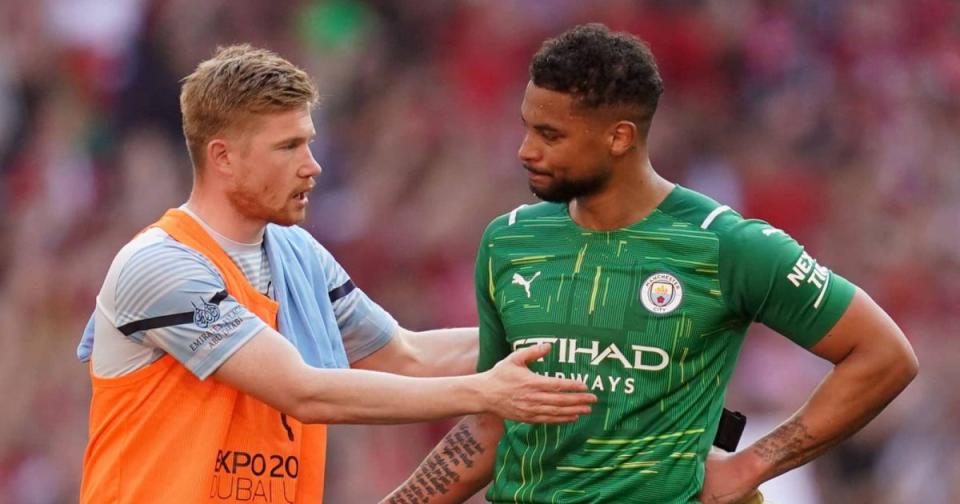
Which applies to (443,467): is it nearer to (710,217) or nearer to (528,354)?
(528,354)

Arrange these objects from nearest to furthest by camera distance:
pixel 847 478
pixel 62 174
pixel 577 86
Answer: pixel 577 86 → pixel 847 478 → pixel 62 174

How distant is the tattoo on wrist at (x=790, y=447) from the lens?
4523 millimetres

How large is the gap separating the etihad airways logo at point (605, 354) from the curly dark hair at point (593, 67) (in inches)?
24.7

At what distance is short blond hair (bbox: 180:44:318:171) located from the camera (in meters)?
4.75

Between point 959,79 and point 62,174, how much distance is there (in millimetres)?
4992

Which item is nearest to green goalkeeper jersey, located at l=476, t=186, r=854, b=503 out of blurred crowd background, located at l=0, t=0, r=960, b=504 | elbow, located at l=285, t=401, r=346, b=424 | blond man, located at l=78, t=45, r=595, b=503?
blond man, located at l=78, t=45, r=595, b=503

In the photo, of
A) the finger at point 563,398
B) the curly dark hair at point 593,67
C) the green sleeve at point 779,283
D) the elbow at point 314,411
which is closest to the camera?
the finger at point 563,398

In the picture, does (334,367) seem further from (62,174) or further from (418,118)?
(62,174)

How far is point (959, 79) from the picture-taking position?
907 centimetres

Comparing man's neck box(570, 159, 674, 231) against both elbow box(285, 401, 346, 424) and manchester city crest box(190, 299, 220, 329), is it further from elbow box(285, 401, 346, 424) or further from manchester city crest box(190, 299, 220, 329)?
manchester city crest box(190, 299, 220, 329)

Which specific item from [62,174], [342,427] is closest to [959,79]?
[342,427]

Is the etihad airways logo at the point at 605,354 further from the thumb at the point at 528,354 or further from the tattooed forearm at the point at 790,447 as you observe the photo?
the tattooed forearm at the point at 790,447

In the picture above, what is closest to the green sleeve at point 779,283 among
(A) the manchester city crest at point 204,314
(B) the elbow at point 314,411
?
(B) the elbow at point 314,411

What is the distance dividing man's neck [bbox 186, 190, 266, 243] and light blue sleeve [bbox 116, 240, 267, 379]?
19cm
